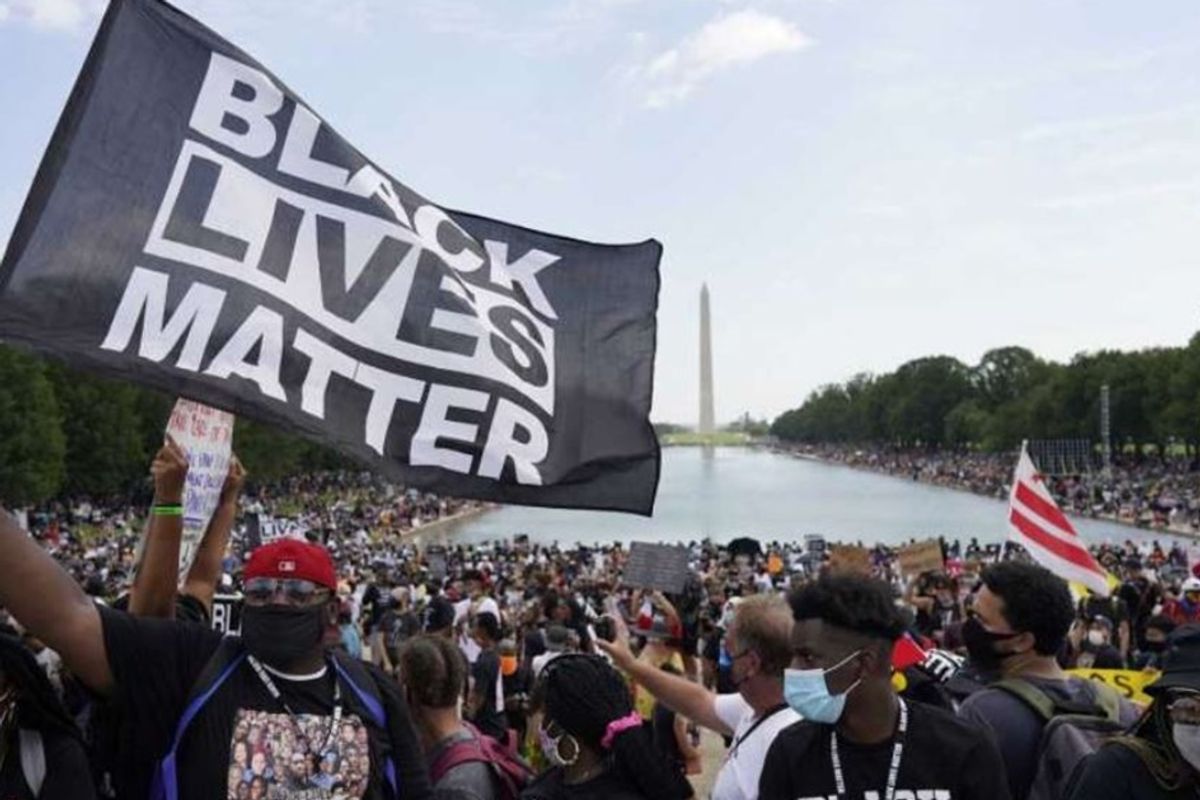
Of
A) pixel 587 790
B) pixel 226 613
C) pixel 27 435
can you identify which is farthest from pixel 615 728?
pixel 27 435

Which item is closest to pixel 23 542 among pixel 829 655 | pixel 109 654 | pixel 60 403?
pixel 109 654

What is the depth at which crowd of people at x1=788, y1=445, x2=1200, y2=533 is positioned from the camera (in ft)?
208

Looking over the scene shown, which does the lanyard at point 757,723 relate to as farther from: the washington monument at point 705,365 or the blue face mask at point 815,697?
the washington monument at point 705,365

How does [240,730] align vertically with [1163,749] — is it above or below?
below

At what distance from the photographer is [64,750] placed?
2.91 metres

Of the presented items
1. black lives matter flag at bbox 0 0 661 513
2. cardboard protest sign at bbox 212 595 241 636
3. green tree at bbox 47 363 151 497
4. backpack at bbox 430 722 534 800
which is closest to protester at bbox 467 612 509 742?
cardboard protest sign at bbox 212 595 241 636

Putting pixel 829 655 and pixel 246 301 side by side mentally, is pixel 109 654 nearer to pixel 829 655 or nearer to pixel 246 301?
pixel 246 301

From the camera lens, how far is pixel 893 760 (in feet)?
10.1

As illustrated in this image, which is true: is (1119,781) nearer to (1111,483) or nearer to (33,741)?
(33,741)

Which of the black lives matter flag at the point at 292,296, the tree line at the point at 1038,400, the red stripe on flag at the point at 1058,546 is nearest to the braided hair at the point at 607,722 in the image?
the black lives matter flag at the point at 292,296

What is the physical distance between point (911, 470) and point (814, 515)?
70107 millimetres

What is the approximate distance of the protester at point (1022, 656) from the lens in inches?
147

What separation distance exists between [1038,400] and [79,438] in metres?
85.3

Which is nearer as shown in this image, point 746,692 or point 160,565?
point 160,565
